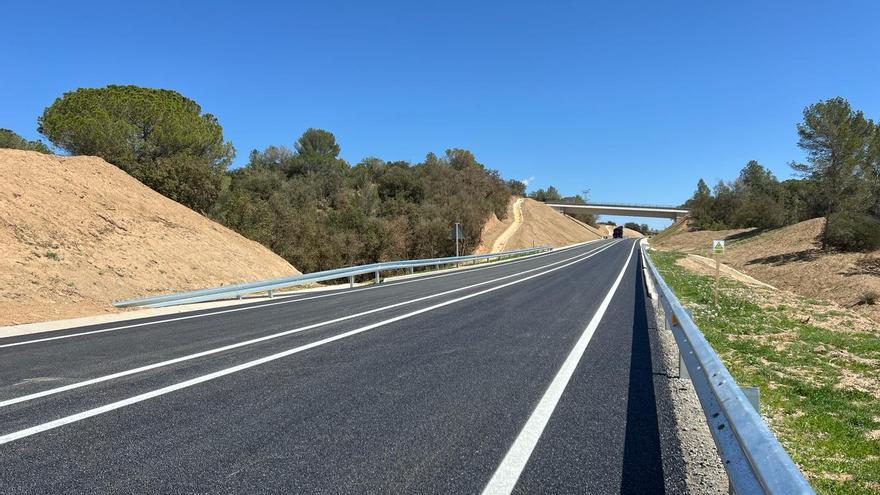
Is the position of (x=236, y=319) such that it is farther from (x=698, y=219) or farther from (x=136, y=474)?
(x=698, y=219)

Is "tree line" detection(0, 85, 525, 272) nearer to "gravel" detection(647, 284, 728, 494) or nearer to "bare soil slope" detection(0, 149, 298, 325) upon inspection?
"bare soil slope" detection(0, 149, 298, 325)

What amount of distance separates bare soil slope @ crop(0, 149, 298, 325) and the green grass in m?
13.7

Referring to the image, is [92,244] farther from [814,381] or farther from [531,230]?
[531,230]

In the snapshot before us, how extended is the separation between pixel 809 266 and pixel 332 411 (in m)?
36.2

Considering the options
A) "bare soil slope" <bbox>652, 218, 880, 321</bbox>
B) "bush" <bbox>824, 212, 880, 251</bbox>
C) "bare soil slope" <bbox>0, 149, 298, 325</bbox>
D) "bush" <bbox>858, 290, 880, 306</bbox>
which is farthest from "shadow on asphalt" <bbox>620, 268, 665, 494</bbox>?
"bush" <bbox>824, 212, 880, 251</bbox>

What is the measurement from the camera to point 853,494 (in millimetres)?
3232

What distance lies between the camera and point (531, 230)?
256 ft

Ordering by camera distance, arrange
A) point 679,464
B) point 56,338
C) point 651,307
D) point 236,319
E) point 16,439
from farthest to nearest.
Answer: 1. point 651,307
2. point 236,319
3. point 56,338
4. point 16,439
5. point 679,464

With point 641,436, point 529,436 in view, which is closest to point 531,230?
point 641,436

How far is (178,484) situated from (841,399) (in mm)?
6458

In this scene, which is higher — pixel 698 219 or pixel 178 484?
pixel 698 219

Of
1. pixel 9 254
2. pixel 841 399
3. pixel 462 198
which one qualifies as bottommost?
pixel 841 399

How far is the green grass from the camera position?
148 inches

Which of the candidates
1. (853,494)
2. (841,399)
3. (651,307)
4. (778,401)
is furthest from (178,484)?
(651,307)
